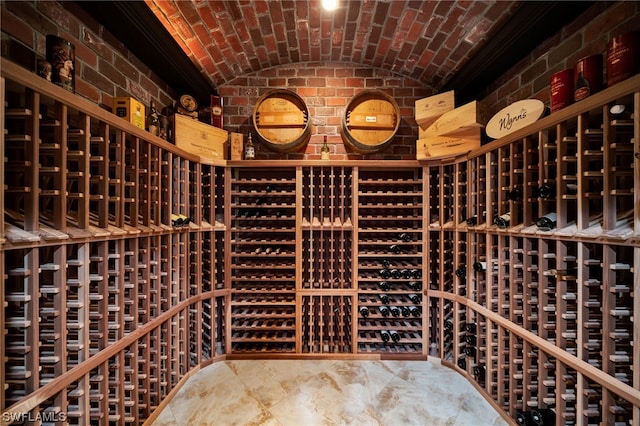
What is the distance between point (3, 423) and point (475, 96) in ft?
12.9

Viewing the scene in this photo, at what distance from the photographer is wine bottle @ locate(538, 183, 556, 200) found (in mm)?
1620

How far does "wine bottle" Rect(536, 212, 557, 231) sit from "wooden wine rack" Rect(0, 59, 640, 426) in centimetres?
3

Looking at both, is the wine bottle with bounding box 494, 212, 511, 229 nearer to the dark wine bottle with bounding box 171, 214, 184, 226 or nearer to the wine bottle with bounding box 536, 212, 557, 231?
the wine bottle with bounding box 536, 212, 557, 231

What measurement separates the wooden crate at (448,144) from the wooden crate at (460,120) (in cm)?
5

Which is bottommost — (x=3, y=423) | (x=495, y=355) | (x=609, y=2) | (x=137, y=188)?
(x=495, y=355)

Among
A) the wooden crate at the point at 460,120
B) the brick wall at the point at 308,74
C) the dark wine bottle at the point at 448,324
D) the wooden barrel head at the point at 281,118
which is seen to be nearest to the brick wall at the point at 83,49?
the brick wall at the point at 308,74

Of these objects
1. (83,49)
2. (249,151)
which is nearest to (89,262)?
(83,49)

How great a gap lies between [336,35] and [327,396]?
3.16 meters

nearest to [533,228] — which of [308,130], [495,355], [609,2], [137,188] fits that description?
[495,355]

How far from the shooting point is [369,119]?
2.92 m

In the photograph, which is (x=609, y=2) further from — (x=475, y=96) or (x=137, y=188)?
(x=137, y=188)

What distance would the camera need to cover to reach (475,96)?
2945 millimetres

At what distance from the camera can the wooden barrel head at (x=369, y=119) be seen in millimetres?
2916

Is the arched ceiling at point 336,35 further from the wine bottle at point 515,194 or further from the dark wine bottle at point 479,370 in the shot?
the dark wine bottle at point 479,370
